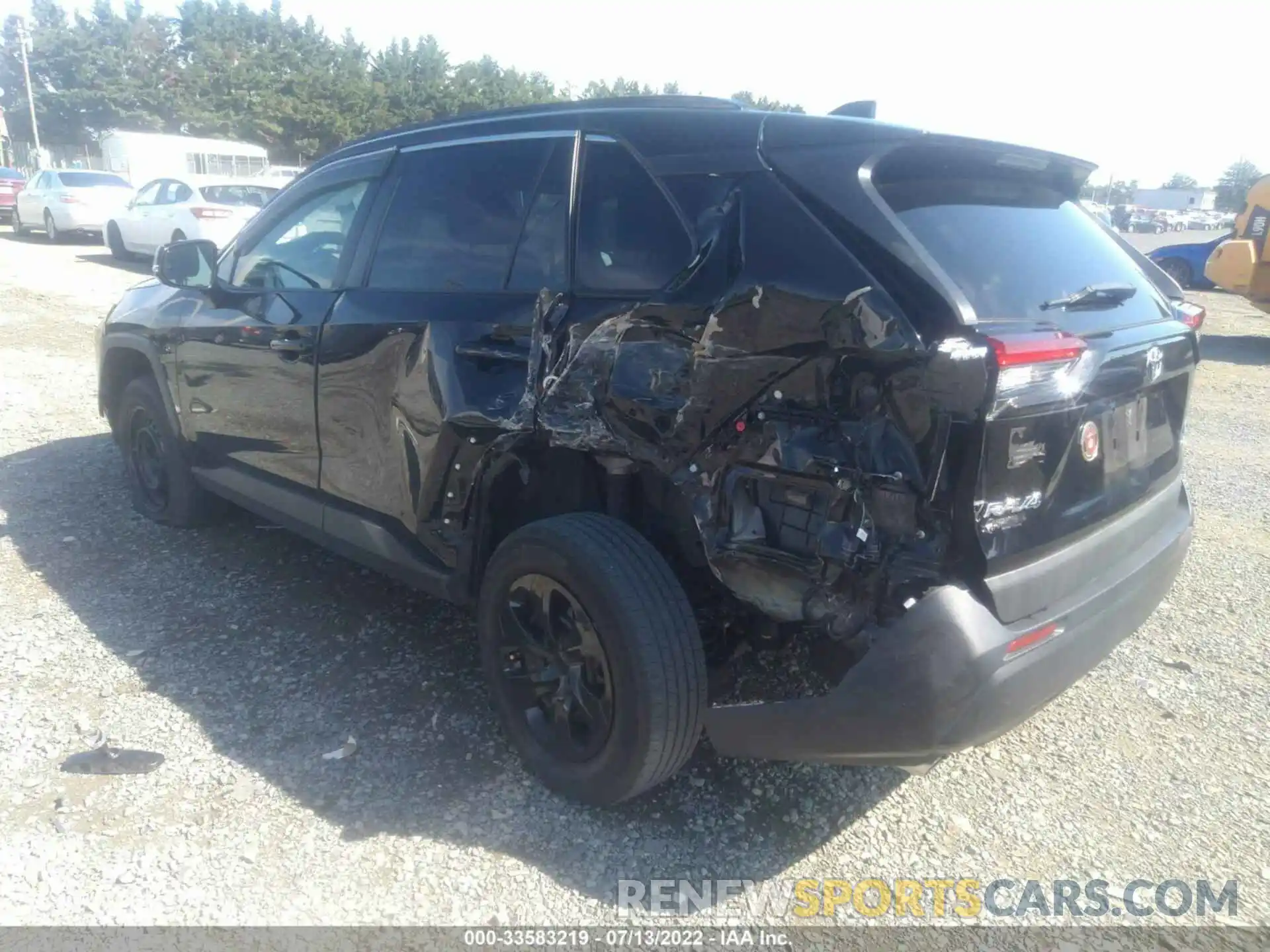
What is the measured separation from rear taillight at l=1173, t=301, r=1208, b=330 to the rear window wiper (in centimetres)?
28

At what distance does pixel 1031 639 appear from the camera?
2301 mm

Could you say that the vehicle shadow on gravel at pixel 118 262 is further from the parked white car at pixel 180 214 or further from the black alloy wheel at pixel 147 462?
the black alloy wheel at pixel 147 462

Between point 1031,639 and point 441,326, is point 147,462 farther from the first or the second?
point 1031,639

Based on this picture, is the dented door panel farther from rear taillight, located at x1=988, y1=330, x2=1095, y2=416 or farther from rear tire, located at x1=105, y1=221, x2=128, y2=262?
rear tire, located at x1=105, y1=221, x2=128, y2=262

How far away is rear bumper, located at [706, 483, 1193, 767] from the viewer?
2.15m

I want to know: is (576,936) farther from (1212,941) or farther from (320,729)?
A: (1212,941)

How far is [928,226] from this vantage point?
2416 millimetres

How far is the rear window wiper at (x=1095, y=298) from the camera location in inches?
99.6

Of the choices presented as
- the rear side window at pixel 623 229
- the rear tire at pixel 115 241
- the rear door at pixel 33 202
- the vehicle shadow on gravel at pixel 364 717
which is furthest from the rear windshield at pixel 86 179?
the rear side window at pixel 623 229

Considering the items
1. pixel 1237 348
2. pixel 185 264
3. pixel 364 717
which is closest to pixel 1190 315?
pixel 364 717

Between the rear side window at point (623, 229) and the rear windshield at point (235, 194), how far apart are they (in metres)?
14.7

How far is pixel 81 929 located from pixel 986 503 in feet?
8.04

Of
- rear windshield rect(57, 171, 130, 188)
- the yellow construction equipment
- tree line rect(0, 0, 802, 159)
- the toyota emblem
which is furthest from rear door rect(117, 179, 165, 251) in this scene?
tree line rect(0, 0, 802, 159)

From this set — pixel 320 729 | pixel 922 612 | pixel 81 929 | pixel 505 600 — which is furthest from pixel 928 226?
pixel 81 929
